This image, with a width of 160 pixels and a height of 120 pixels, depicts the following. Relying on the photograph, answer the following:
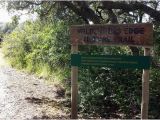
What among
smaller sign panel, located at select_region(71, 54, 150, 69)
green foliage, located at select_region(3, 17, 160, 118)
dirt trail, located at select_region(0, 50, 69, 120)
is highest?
smaller sign panel, located at select_region(71, 54, 150, 69)

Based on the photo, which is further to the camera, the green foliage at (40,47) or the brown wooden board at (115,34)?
the green foliage at (40,47)

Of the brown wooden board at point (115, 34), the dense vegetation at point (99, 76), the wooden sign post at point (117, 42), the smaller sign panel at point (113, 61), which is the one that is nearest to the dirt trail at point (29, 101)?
the dense vegetation at point (99, 76)

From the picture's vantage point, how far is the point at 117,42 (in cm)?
717

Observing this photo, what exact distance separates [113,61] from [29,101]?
435 cm

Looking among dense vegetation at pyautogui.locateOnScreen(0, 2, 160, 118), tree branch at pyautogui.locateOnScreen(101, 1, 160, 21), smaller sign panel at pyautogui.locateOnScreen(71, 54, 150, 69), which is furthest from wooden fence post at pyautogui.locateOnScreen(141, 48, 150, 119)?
→ tree branch at pyautogui.locateOnScreen(101, 1, 160, 21)

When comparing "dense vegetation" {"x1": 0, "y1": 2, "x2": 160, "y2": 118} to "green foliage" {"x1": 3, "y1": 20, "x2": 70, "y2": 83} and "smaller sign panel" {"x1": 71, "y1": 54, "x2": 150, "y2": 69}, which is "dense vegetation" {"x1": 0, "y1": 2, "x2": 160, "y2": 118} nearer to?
"green foliage" {"x1": 3, "y1": 20, "x2": 70, "y2": 83}

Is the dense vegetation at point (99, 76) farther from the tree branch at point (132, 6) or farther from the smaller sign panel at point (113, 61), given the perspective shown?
the smaller sign panel at point (113, 61)

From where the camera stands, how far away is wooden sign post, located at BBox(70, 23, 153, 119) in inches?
270

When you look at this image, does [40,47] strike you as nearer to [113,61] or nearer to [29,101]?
[29,101]

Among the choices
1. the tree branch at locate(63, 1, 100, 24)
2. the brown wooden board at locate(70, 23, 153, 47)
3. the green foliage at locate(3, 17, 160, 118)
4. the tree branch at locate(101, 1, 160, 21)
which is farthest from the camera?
the tree branch at locate(63, 1, 100, 24)

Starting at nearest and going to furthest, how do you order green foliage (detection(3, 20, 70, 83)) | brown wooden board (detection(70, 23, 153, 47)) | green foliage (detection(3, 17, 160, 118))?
brown wooden board (detection(70, 23, 153, 47)) < green foliage (detection(3, 17, 160, 118)) < green foliage (detection(3, 20, 70, 83))

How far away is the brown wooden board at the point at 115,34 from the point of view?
6.81m

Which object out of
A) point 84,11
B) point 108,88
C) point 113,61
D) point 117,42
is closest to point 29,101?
point 108,88

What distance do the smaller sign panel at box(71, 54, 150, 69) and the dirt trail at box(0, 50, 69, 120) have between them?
1.97 m
